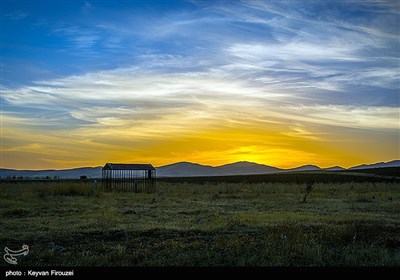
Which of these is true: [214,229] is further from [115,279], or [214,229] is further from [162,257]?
[115,279]

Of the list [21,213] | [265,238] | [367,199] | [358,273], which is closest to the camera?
[358,273]

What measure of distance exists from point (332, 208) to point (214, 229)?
1261 cm

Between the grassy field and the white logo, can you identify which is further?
the white logo

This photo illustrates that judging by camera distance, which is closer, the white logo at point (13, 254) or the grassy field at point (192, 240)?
the grassy field at point (192, 240)

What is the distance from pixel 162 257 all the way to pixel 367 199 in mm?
26752

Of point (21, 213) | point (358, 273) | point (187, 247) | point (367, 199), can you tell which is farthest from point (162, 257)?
point (367, 199)

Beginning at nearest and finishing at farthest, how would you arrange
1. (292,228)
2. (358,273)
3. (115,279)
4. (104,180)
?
(115,279)
(358,273)
(292,228)
(104,180)

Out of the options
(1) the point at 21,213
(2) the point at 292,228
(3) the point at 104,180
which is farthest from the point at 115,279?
(3) the point at 104,180

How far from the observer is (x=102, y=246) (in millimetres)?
12523

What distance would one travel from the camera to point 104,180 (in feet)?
163

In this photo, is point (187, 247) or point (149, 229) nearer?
point (187, 247)

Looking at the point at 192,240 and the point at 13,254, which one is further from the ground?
the point at 13,254

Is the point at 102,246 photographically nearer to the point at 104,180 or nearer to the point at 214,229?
the point at 214,229

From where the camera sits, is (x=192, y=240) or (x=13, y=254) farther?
(x=192, y=240)
